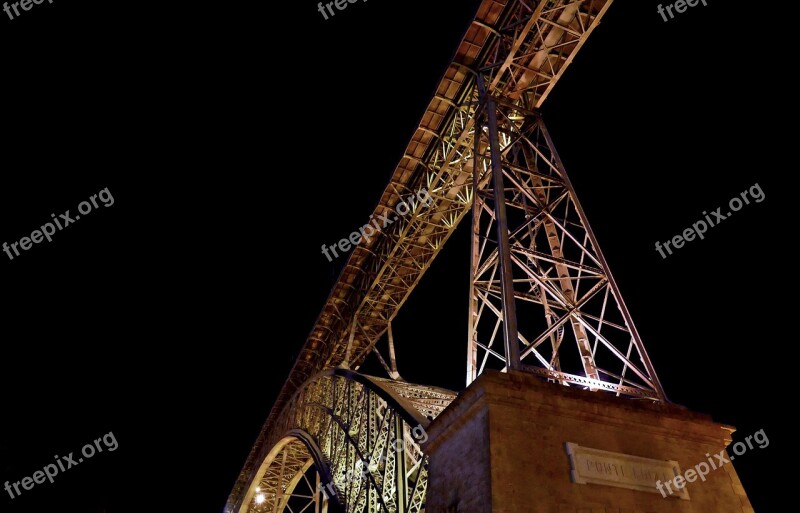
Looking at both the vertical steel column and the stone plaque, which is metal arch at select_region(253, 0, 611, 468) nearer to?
the vertical steel column

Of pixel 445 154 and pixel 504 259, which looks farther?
pixel 445 154

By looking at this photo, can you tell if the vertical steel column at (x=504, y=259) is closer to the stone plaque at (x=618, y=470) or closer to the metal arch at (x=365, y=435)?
the stone plaque at (x=618, y=470)

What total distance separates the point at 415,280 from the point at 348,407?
347 cm

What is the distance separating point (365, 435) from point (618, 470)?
871 cm

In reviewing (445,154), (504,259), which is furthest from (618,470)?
(445,154)

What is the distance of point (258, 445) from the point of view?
26.4m

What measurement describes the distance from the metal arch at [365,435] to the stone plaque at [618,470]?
3.75 m

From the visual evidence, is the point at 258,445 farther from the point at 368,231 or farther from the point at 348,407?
the point at 368,231

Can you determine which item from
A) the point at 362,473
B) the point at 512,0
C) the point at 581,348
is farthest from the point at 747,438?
the point at 512,0

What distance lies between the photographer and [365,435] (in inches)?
529

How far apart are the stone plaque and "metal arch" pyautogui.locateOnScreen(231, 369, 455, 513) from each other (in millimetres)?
3745

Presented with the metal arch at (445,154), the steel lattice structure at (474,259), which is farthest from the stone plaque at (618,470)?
the metal arch at (445,154)

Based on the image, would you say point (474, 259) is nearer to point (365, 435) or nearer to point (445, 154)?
point (445, 154)

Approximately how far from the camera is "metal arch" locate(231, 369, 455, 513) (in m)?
10.1
